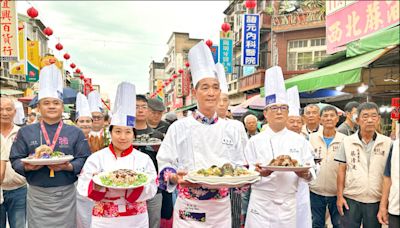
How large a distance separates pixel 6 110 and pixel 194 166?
7.74ft

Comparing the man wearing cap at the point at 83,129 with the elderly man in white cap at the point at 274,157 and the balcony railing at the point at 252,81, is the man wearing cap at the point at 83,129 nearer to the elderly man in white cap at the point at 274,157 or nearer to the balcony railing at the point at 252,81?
the elderly man in white cap at the point at 274,157

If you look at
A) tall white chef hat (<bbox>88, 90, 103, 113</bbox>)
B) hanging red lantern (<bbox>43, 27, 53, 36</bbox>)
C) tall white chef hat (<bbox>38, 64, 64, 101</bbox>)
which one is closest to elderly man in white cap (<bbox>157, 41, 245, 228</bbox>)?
tall white chef hat (<bbox>38, 64, 64, 101</bbox>)

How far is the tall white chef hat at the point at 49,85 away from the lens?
3090 millimetres

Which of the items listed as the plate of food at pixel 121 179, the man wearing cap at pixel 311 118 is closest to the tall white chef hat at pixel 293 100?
the man wearing cap at pixel 311 118

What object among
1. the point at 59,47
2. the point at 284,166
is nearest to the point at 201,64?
the point at 284,166

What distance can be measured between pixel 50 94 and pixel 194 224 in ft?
5.95

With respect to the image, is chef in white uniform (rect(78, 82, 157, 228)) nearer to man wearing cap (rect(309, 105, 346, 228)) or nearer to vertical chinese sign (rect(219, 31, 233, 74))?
man wearing cap (rect(309, 105, 346, 228))

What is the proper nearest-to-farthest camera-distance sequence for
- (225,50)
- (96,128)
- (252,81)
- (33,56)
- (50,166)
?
(50,166), (96,128), (33,56), (225,50), (252,81)

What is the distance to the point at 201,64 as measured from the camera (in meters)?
2.55

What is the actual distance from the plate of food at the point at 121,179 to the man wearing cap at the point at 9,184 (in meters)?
1.65

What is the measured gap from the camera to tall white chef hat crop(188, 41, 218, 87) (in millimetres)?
2523

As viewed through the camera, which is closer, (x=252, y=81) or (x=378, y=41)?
(x=378, y=41)

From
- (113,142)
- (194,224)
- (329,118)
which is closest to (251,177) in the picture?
(194,224)

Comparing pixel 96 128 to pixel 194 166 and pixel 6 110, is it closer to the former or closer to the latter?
pixel 6 110
